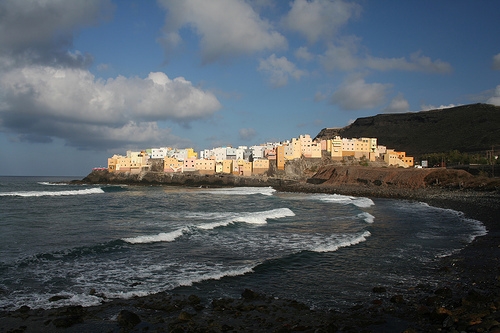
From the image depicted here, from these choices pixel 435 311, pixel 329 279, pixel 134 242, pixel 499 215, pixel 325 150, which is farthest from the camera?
pixel 325 150

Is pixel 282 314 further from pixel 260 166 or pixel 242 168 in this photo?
pixel 242 168

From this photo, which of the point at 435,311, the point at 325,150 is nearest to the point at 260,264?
the point at 435,311

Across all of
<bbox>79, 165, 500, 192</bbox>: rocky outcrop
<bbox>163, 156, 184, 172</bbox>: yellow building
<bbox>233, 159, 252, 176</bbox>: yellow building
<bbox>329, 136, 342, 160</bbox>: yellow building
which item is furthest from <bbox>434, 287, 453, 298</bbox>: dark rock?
<bbox>163, 156, 184, 172</bbox>: yellow building

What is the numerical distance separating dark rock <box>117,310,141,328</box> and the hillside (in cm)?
9974

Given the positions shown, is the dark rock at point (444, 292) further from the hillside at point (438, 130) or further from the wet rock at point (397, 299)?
the hillside at point (438, 130)

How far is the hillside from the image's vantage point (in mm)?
95188

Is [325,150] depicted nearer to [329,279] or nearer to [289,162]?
[289,162]

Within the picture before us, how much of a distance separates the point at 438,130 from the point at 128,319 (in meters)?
123

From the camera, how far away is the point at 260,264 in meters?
10.7

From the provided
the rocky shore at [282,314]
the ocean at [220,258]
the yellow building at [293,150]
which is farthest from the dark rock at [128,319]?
the yellow building at [293,150]

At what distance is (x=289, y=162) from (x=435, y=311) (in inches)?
2936

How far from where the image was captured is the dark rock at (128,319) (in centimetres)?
645

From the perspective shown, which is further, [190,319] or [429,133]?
[429,133]

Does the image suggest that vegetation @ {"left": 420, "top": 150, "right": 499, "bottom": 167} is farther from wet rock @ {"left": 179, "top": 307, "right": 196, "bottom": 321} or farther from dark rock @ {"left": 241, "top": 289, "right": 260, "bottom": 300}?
wet rock @ {"left": 179, "top": 307, "right": 196, "bottom": 321}
